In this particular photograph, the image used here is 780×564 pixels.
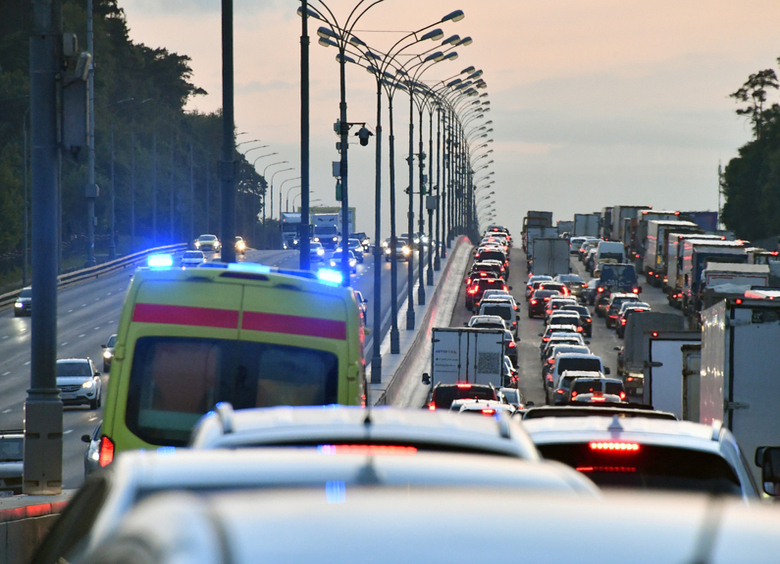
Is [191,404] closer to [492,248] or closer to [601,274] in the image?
[601,274]

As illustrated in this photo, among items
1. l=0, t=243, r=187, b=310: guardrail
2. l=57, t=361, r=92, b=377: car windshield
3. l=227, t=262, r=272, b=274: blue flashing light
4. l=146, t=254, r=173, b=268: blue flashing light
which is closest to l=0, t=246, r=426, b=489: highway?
l=0, t=243, r=187, b=310: guardrail

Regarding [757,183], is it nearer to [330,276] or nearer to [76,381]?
[76,381]

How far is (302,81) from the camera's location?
32344mm

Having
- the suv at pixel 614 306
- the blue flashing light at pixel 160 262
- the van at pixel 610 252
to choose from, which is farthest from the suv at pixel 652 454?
the van at pixel 610 252

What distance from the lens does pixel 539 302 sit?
7512 centimetres

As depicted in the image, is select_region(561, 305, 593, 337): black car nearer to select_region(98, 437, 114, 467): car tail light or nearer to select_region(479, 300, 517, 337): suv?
select_region(479, 300, 517, 337): suv

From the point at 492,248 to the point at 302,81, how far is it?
6970 centimetres

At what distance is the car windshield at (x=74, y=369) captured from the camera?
1626 inches

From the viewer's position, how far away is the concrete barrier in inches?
1873

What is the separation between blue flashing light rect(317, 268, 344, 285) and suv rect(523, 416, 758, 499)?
4161mm

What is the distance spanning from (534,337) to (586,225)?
73.0m

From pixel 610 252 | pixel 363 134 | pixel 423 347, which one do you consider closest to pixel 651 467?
pixel 363 134

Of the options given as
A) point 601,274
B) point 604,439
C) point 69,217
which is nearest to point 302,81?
point 604,439

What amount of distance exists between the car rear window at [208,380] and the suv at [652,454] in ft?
11.4
